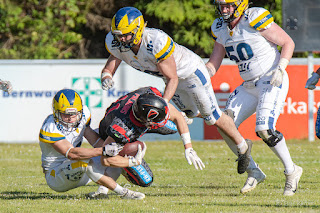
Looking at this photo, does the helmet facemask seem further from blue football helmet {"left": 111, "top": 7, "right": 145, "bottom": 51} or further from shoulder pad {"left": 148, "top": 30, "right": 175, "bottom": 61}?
shoulder pad {"left": 148, "top": 30, "right": 175, "bottom": 61}

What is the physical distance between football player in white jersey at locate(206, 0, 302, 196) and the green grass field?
A: 40cm

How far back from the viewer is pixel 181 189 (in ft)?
21.7

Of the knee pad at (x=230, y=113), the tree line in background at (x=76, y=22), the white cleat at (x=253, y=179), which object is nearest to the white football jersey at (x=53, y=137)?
the knee pad at (x=230, y=113)

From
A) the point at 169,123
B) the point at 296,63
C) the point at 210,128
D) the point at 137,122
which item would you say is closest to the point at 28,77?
the point at 210,128

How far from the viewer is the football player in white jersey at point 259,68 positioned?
20.0ft

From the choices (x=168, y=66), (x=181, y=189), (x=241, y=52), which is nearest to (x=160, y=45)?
(x=168, y=66)

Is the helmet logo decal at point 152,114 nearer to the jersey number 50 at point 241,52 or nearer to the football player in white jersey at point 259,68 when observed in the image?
the football player in white jersey at point 259,68

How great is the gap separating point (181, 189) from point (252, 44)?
1591 mm

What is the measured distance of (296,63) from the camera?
11.8 m

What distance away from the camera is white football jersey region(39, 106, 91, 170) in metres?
5.66

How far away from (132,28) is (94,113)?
6.03m

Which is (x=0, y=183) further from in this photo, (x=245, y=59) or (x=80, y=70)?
(x=80, y=70)

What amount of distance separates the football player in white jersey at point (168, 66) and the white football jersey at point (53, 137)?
1.62 feet

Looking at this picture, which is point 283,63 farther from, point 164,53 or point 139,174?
point 139,174
